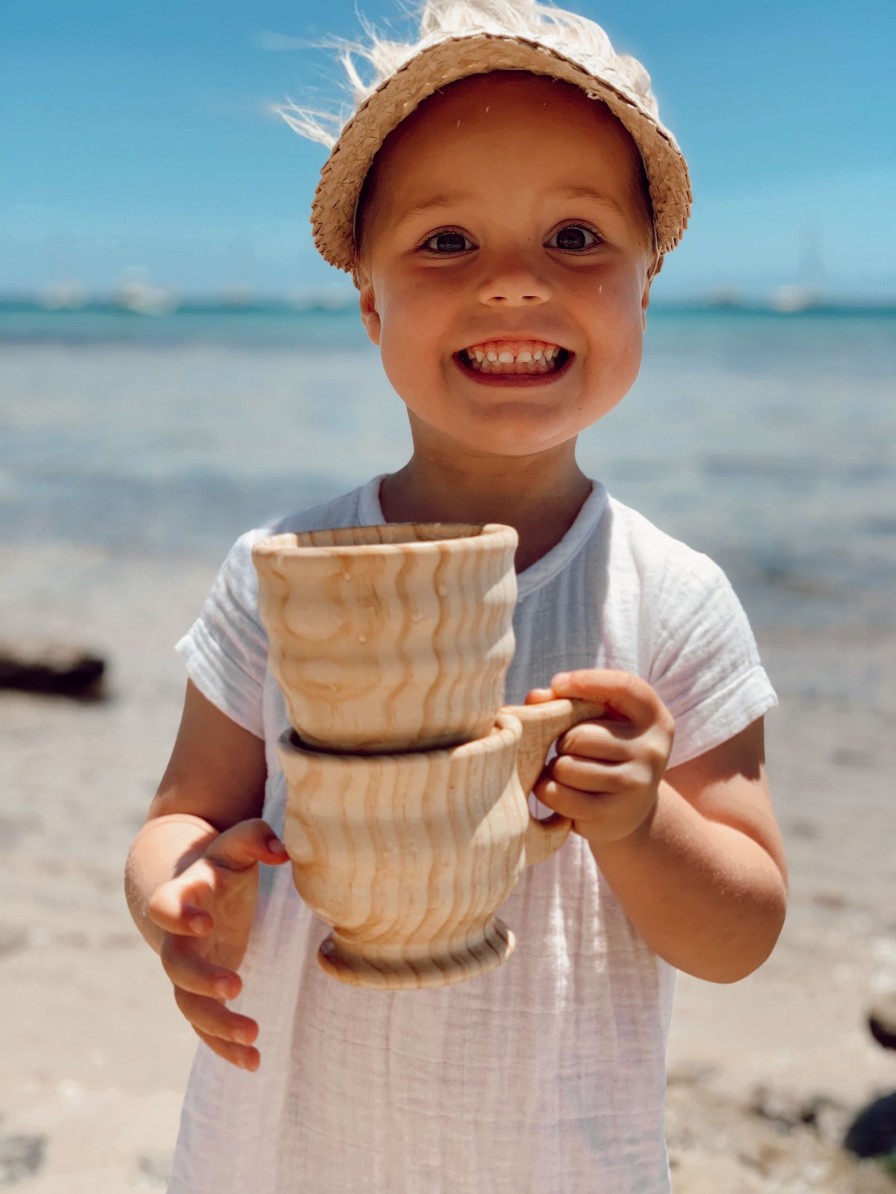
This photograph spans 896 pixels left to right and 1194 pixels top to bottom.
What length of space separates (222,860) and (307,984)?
0.32 meters

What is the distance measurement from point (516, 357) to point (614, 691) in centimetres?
46

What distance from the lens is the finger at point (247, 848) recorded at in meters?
1.30

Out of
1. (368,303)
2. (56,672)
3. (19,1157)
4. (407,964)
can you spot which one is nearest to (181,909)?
(407,964)

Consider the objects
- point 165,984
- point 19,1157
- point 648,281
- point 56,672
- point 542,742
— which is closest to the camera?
point 542,742

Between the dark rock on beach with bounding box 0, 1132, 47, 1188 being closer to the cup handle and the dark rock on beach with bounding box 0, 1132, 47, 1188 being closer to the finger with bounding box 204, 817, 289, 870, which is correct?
the finger with bounding box 204, 817, 289, 870

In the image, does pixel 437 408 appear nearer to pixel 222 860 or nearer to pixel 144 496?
pixel 222 860

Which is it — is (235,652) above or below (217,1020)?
above

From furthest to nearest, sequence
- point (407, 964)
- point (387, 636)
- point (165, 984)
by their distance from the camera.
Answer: point (165, 984) < point (407, 964) < point (387, 636)

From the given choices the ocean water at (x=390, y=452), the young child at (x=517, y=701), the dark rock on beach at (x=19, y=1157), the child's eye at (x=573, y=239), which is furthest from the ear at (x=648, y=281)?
the ocean water at (x=390, y=452)

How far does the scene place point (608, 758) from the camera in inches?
48.3

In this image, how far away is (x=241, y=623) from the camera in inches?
66.1

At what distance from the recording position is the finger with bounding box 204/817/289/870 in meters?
1.30

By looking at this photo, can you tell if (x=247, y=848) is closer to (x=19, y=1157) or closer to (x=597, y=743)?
(x=597, y=743)

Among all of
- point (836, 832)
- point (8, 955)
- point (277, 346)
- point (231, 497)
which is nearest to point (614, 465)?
point (231, 497)
